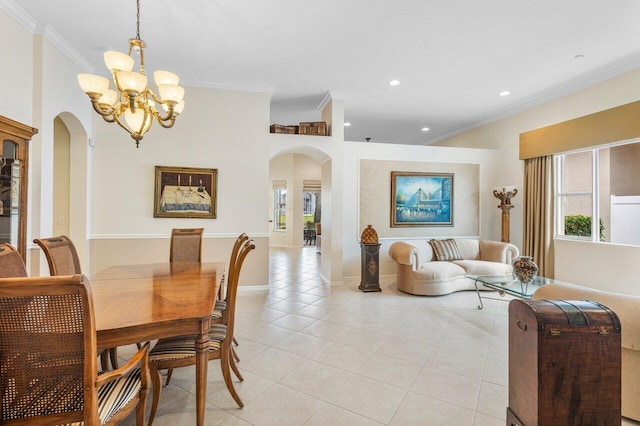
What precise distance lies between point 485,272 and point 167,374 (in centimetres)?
440

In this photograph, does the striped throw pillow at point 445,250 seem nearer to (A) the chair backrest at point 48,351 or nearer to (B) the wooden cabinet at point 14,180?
(A) the chair backrest at point 48,351

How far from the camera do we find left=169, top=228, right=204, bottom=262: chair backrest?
11.5ft

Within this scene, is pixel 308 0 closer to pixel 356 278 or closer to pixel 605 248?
pixel 356 278

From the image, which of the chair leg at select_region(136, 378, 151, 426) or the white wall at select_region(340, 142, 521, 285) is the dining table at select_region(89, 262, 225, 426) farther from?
the white wall at select_region(340, 142, 521, 285)

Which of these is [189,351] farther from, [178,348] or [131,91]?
[131,91]

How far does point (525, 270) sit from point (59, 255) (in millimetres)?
4443

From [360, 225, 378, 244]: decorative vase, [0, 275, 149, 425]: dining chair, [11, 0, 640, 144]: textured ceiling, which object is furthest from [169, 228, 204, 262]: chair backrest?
[360, 225, 378, 244]: decorative vase

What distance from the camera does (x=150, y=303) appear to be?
1808mm

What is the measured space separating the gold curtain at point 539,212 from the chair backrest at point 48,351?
619 cm

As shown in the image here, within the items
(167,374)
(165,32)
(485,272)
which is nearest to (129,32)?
(165,32)

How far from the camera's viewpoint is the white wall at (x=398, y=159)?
18.5 feet

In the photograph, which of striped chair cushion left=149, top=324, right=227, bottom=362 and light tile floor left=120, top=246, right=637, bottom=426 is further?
light tile floor left=120, top=246, right=637, bottom=426

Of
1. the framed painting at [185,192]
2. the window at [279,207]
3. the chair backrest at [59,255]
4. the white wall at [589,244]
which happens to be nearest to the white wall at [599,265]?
the white wall at [589,244]

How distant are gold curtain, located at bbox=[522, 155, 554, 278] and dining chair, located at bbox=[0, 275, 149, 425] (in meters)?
6.16
